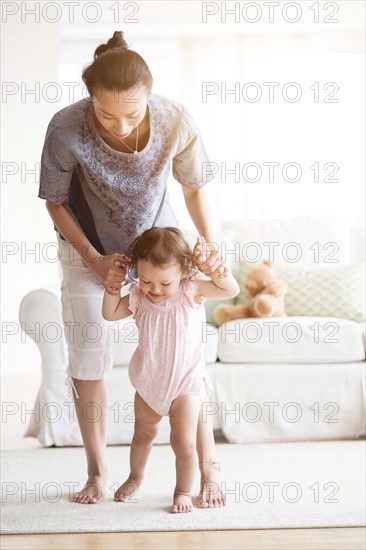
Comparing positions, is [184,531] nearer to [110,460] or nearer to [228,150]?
[110,460]

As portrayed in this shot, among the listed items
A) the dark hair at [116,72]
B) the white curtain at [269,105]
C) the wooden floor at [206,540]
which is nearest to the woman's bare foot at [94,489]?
the wooden floor at [206,540]

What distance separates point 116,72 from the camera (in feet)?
5.98

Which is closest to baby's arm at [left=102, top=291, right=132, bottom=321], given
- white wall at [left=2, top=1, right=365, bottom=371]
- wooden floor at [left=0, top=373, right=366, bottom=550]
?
wooden floor at [left=0, top=373, right=366, bottom=550]

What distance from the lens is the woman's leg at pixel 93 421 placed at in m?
2.39

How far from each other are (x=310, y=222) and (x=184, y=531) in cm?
216

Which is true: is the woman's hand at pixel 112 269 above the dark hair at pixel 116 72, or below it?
below

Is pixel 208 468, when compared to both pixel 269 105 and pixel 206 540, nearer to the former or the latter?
pixel 206 540

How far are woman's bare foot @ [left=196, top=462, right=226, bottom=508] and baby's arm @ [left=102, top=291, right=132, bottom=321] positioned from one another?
21.2 inches

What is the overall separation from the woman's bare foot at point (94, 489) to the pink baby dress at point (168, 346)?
0.37m

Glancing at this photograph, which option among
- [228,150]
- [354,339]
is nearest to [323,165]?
[228,150]

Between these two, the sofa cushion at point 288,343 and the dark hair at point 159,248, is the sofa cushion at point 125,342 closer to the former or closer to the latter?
the sofa cushion at point 288,343

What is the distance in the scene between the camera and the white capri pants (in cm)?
227

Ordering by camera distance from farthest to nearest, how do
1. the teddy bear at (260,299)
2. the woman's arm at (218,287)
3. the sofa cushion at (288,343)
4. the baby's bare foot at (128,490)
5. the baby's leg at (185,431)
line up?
the teddy bear at (260,299)
the sofa cushion at (288,343)
the baby's bare foot at (128,490)
the baby's leg at (185,431)
the woman's arm at (218,287)

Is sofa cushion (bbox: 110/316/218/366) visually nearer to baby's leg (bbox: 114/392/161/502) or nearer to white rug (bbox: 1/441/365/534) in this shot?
white rug (bbox: 1/441/365/534)
